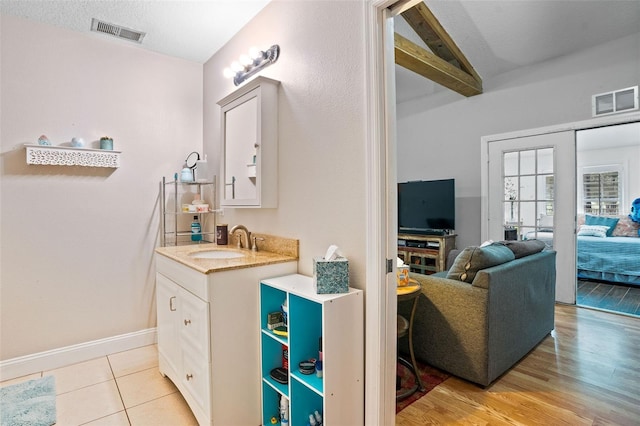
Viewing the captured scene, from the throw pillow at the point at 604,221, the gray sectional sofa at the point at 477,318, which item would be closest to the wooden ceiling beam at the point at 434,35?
the gray sectional sofa at the point at 477,318

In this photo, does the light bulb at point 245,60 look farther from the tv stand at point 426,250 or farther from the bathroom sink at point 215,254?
the tv stand at point 426,250

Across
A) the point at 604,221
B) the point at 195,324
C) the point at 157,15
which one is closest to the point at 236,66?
the point at 157,15

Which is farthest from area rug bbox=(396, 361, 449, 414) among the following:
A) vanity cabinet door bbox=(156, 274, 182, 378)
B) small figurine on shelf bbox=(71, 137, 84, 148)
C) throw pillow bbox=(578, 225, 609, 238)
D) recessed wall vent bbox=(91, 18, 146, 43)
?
throw pillow bbox=(578, 225, 609, 238)

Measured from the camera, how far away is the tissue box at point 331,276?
1.46m

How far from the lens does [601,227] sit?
5.80 meters

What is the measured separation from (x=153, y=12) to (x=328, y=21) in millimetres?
1370

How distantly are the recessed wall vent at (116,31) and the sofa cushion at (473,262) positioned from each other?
2.96 m

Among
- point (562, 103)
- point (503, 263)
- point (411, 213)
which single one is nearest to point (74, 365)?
point (503, 263)

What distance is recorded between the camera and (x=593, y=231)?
566 centimetres

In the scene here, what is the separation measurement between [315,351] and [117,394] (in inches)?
56.4

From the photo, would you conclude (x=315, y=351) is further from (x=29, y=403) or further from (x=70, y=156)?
(x=70, y=156)

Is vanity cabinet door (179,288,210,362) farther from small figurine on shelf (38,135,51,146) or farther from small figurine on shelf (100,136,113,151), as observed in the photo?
small figurine on shelf (38,135,51,146)

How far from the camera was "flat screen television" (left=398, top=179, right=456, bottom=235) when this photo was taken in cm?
443

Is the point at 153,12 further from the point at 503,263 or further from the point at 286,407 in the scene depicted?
the point at 503,263
